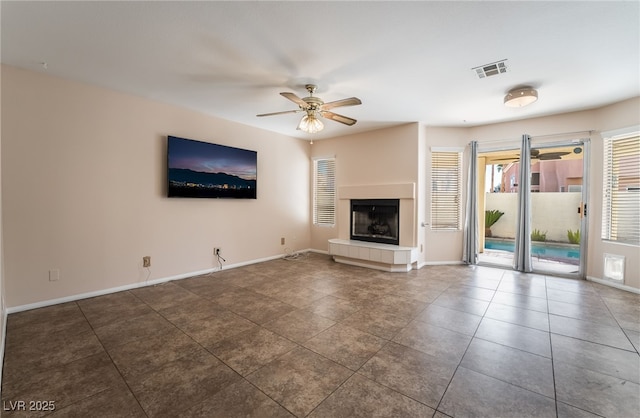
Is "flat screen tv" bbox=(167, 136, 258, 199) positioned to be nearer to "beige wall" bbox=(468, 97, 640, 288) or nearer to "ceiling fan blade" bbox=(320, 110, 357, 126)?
"ceiling fan blade" bbox=(320, 110, 357, 126)

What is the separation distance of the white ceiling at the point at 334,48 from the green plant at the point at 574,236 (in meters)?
2.20

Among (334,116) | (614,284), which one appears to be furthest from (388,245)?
(614,284)

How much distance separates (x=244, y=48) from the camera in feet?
8.31

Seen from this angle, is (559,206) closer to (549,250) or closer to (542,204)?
(542,204)

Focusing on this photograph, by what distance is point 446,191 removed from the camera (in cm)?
535

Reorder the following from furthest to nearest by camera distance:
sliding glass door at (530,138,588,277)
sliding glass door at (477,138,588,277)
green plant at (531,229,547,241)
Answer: green plant at (531,229,547,241)
sliding glass door at (477,138,588,277)
sliding glass door at (530,138,588,277)

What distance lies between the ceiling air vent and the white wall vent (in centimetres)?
345

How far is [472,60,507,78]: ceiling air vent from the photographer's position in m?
2.82

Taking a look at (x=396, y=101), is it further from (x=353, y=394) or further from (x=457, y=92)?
(x=353, y=394)

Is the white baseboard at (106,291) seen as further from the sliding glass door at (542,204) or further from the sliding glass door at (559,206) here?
the sliding glass door at (559,206)

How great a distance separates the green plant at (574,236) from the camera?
463cm

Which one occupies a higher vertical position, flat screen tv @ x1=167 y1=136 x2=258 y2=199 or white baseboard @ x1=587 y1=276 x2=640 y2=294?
flat screen tv @ x1=167 y1=136 x2=258 y2=199

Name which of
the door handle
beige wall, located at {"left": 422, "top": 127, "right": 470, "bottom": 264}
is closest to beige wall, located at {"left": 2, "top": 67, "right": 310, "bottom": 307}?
beige wall, located at {"left": 422, "top": 127, "right": 470, "bottom": 264}

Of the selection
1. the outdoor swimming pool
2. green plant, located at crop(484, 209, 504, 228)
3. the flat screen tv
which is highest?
the flat screen tv
